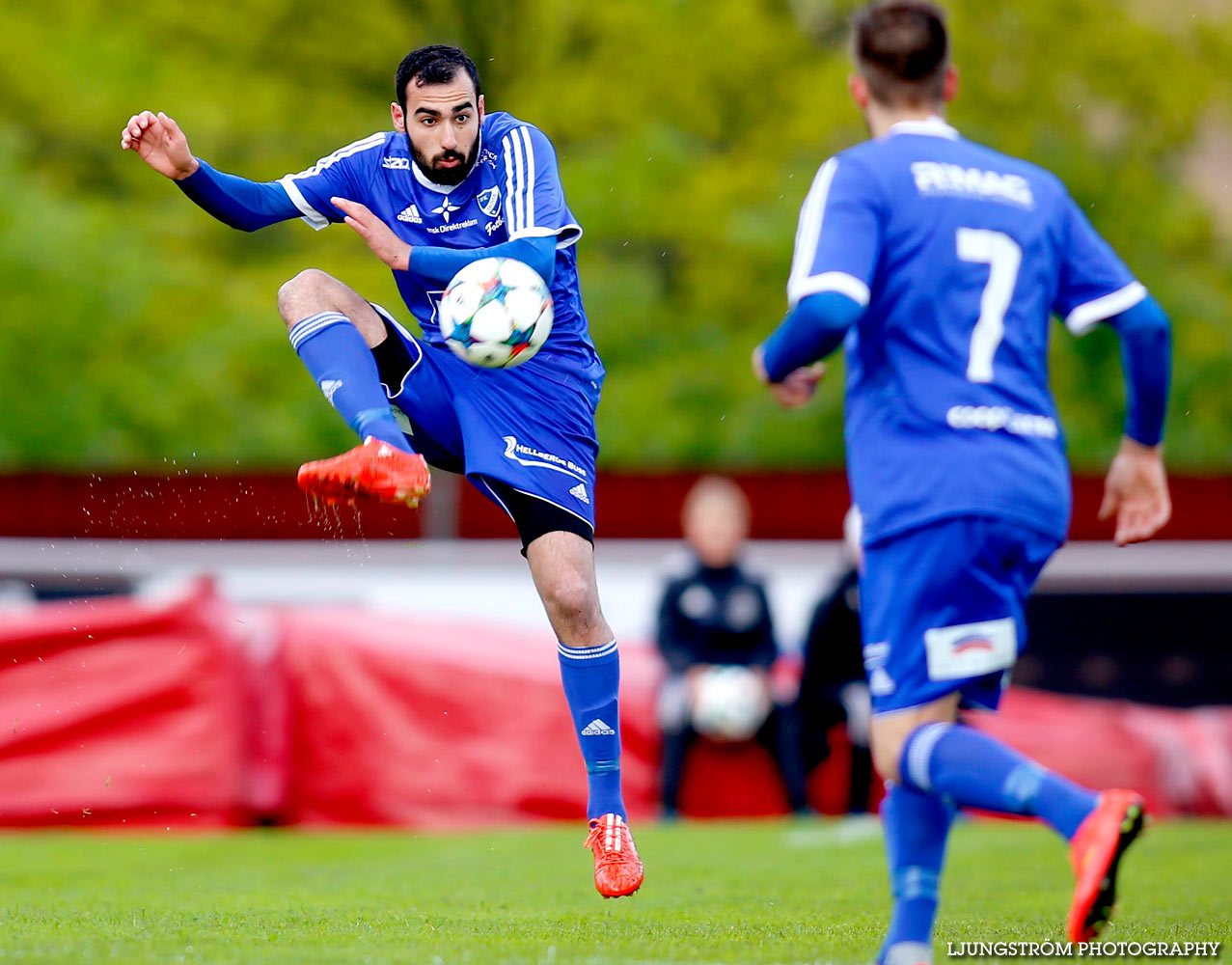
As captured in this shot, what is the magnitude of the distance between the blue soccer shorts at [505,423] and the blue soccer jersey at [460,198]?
89 mm

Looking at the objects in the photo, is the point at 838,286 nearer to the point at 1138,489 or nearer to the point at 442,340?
the point at 1138,489

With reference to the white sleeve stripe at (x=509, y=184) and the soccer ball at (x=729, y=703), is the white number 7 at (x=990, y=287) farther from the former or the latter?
the soccer ball at (x=729, y=703)

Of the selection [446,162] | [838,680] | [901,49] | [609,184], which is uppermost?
[609,184]

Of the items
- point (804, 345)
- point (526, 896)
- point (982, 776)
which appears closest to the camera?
point (982, 776)

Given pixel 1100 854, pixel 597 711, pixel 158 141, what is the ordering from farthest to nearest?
1. pixel 597 711
2. pixel 158 141
3. pixel 1100 854

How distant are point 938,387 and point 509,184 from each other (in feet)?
6.25

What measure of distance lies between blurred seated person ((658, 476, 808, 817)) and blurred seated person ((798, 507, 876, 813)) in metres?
0.18

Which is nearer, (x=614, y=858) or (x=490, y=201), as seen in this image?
(x=614, y=858)

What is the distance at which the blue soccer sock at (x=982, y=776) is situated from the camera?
3.79 metres

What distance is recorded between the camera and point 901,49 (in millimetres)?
4164

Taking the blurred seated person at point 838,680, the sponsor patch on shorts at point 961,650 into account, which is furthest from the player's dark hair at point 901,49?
the blurred seated person at point 838,680

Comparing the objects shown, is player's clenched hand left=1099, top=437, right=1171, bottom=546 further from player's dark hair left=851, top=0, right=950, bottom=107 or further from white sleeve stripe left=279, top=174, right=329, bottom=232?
white sleeve stripe left=279, top=174, right=329, bottom=232

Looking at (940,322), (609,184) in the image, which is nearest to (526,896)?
(940,322)

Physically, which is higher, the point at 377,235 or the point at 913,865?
the point at 377,235
